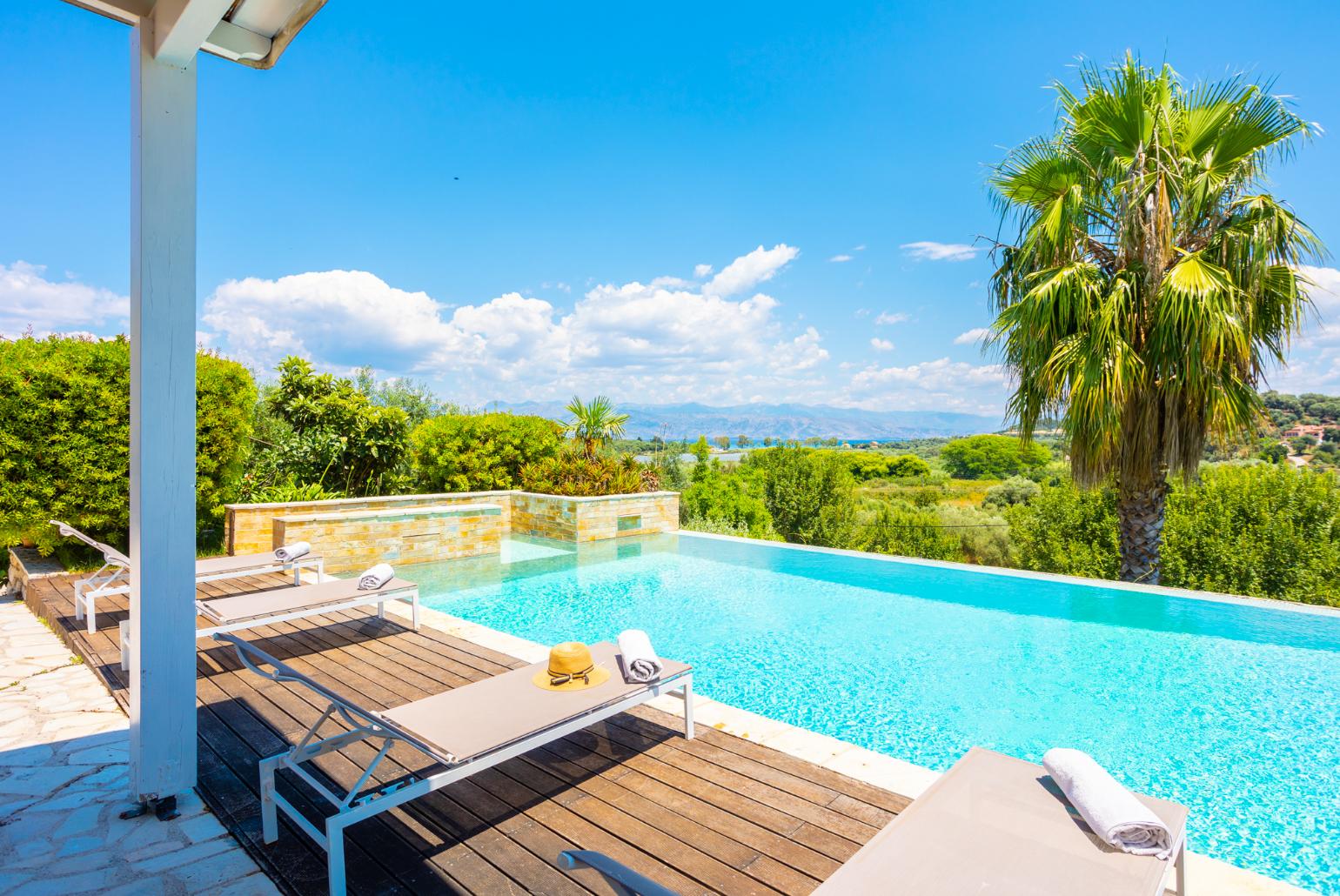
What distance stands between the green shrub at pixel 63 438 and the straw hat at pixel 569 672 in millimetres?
5099

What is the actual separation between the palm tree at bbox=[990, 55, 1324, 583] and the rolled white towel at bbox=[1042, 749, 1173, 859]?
18.9ft

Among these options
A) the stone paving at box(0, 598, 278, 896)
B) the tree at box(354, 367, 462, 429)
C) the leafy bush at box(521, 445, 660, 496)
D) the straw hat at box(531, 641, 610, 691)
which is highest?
the tree at box(354, 367, 462, 429)

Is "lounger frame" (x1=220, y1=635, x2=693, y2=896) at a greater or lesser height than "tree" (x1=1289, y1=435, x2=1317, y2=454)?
lesser

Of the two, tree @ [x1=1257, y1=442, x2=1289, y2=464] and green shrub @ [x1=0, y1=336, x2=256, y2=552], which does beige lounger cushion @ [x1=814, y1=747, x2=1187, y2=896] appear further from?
tree @ [x1=1257, y1=442, x2=1289, y2=464]

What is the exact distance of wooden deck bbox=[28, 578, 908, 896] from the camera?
2379 mm

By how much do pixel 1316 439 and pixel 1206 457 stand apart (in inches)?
236

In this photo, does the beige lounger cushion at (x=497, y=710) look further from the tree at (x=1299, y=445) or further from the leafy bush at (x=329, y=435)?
the tree at (x=1299, y=445)

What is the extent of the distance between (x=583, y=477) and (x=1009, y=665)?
7819 mm

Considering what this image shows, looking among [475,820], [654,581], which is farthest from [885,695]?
[654,581]

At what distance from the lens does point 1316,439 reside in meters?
11.4

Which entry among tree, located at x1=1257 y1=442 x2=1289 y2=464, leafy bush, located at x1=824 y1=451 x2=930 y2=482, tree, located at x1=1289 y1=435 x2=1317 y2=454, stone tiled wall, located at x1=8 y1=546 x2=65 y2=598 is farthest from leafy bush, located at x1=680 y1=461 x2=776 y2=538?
leafy bush, located at x1=824 y1=451 x2=930 y2=482

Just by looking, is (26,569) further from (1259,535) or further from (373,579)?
(1259,535)

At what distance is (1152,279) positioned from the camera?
23.6 feet

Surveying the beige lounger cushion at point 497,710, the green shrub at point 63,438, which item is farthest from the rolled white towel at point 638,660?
the green shrub at point 63,438
